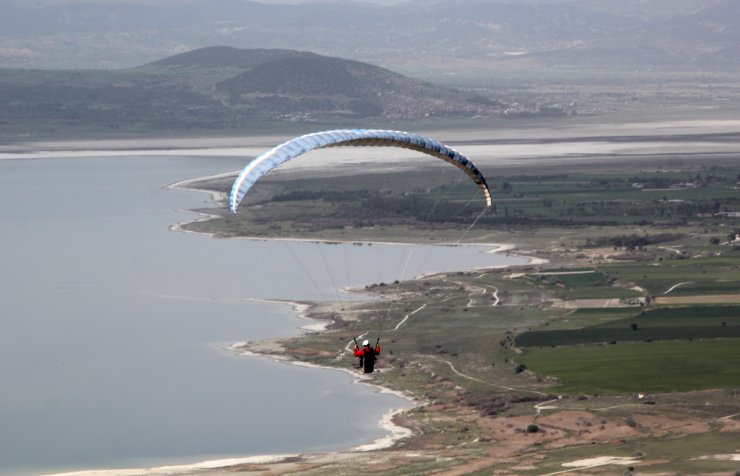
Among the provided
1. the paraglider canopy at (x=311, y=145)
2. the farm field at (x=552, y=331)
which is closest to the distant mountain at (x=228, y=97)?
the farm field at (x=552, y=331)

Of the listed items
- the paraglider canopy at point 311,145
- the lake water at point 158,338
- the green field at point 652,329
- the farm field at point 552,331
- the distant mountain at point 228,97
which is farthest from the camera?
the distant mountain at point 228,97

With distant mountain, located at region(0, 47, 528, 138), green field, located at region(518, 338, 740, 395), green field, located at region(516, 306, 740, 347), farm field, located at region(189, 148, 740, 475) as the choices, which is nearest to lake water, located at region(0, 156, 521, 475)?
farm field, located at region(189, 148, 740, 475)

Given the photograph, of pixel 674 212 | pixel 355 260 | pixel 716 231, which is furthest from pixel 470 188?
pixel 355 260

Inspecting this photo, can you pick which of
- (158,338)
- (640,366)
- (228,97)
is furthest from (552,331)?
(228,97)

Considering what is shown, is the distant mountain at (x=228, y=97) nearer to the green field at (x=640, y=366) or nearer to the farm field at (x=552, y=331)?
the farm field at (x=552, y=331)

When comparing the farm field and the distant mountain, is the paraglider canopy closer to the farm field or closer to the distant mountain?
the farm field

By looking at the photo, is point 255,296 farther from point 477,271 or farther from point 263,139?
point 263,139
